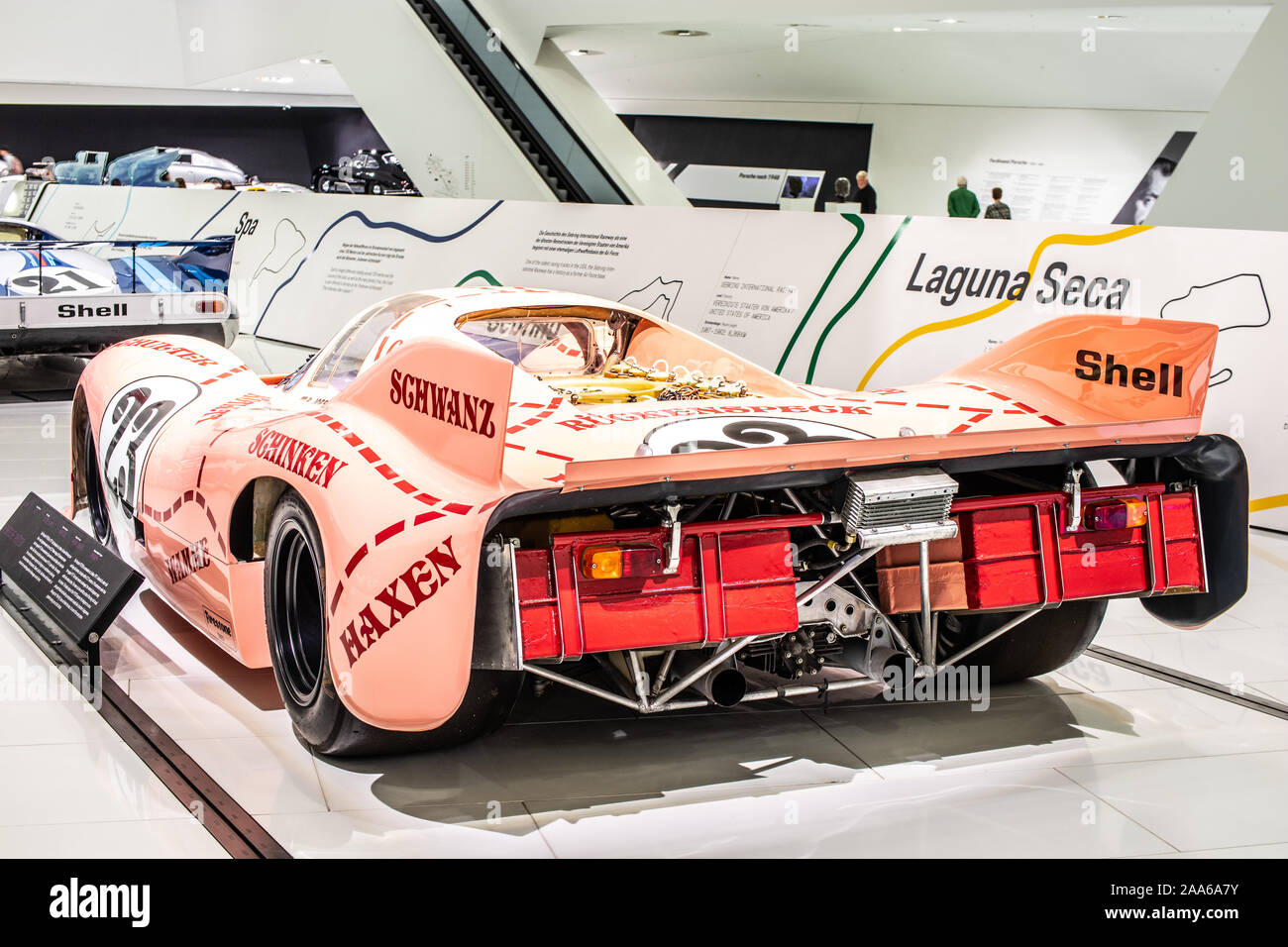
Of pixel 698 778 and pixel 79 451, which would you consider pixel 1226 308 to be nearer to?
pixel 698 778

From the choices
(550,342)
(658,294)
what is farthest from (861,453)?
(658,294)

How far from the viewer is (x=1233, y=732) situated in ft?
13.1

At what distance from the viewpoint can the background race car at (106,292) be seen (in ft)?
30.1

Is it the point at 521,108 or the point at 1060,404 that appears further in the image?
the point at 521,108

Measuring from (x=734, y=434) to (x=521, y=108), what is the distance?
12.0m

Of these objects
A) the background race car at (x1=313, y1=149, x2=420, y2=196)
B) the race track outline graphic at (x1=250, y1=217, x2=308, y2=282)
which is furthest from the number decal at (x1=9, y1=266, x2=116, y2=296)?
the background race car at (x1=313, y1=149, x2=420, y2=196)

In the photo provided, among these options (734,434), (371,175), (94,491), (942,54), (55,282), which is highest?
(942,54)

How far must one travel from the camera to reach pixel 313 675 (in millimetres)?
3752

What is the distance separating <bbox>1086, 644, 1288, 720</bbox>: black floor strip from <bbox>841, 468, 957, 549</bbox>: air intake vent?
158 centimetres

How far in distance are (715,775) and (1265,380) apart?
4565 mm

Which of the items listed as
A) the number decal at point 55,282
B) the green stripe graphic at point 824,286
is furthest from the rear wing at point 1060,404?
the number decal at point 55,282

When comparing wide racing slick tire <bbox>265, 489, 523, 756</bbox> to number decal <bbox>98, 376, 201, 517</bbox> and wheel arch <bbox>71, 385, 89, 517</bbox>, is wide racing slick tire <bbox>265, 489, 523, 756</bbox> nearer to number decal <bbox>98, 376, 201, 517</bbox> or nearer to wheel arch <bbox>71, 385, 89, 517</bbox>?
number decal <bbox>98, 376, 201, 517</bbox>

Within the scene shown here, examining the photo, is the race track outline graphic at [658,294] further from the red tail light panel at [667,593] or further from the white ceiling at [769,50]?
the red tail light panel at [667,593]
